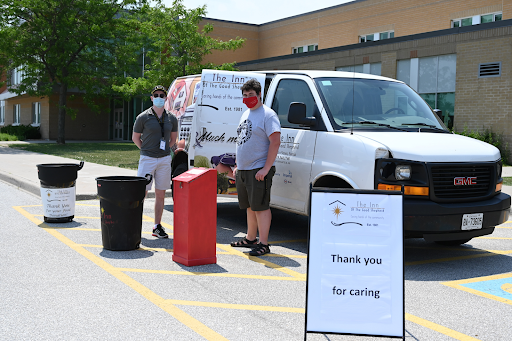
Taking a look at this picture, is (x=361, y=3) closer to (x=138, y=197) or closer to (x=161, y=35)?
(x=161, y=35)

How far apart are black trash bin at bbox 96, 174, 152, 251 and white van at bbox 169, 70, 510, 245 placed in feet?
5.28

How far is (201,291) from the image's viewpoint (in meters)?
5.08

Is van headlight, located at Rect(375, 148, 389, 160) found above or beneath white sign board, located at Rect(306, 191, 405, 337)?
above

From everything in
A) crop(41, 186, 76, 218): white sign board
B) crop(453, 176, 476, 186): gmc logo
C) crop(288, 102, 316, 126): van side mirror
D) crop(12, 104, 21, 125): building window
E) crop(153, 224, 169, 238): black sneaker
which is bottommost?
crop(153, 224, 169, 238): black sneaker

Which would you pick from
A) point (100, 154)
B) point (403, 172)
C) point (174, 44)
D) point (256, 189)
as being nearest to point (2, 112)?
point (100, 154)

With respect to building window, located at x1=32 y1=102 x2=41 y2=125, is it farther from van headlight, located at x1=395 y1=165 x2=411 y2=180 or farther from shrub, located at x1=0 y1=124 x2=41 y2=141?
van headlight, located at x1=395 y1=165 x2=411 y2=180

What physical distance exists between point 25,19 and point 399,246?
33.6 metres

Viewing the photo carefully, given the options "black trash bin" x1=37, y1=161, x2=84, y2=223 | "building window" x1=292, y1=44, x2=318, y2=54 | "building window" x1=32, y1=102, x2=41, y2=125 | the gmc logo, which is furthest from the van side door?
"building window" x1=32, y1=102, x2=41, y2=125

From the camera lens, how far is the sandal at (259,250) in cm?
655

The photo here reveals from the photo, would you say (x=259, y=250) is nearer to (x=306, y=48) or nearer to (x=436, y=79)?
(x=436, y=79)

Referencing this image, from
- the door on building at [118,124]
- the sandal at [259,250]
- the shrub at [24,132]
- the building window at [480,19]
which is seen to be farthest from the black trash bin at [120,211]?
the door on building at [118,124]

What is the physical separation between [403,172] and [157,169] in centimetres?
350

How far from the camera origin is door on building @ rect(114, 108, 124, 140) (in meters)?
45.5

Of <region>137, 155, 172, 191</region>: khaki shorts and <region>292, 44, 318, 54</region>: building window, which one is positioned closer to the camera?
<region>137, 155, 172, 191</region>: khaki shorts
